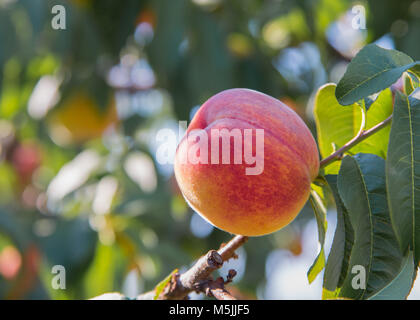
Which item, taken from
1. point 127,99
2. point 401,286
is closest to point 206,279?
point 401,286

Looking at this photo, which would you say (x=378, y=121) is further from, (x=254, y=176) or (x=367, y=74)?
(x=254, y=176)

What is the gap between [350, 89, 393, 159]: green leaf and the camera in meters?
1.01

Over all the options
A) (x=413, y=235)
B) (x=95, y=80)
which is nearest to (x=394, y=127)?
(x=413, y=235)

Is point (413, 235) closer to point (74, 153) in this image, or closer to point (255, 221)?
point (255, 221)

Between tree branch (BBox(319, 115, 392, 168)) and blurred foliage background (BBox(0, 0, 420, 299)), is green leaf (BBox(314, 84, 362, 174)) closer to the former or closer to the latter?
tree branch (BBox(319, 115, 392, 168))

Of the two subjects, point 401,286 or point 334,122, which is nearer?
point 401,286

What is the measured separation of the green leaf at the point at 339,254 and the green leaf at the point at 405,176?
10 cm

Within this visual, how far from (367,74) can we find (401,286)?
0.33 metres

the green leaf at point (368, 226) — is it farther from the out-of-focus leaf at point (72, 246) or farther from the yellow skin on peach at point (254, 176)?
the out-of-focus leaf at point (72, 246)

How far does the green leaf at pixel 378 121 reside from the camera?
1006mm

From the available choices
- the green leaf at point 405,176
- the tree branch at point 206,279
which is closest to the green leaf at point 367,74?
the green leaf at point 405,176

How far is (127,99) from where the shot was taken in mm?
2992
